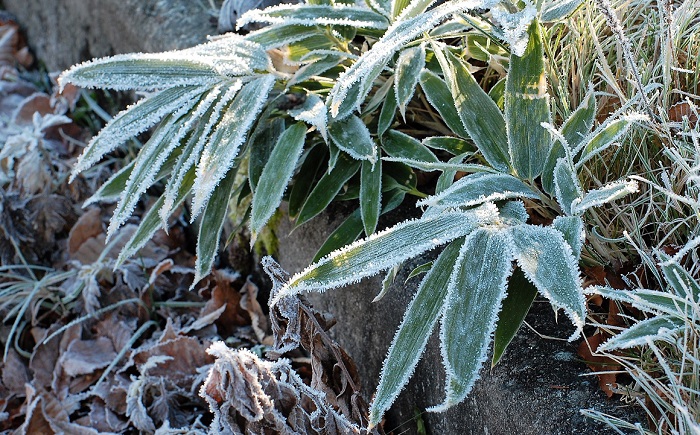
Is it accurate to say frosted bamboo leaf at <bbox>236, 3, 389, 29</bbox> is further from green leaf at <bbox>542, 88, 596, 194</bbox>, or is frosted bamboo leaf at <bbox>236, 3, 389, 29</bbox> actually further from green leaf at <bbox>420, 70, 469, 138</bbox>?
green leaf at <bbox>542, 88, 596, 194</bbox>

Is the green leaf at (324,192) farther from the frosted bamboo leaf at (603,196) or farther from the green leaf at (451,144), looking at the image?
the frosted bamboo leaf at (603,196)

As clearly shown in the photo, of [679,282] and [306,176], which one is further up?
[679,282]

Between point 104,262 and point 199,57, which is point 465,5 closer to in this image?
point 199,57

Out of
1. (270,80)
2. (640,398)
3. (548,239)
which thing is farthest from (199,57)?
(640,398)

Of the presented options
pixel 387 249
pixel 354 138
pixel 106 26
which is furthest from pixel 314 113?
pixel 106 26

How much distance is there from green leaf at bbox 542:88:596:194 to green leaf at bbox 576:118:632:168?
0.04m

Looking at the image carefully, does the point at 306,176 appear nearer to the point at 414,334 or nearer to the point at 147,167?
the point at 147,167

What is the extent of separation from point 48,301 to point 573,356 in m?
1.33

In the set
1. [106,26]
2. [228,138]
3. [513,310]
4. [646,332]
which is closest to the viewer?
[646,332]

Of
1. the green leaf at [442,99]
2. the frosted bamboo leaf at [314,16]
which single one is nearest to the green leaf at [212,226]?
the frosted bamboo leaf at [314,16]

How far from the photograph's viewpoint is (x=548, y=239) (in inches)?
31.6

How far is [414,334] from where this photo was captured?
81cm

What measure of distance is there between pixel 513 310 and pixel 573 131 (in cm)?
26

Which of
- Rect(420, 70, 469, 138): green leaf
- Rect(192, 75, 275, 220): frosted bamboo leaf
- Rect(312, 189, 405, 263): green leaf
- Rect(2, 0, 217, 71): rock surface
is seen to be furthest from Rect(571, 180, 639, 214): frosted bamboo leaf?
Rect(2, 0, 217, 71): rock surface
